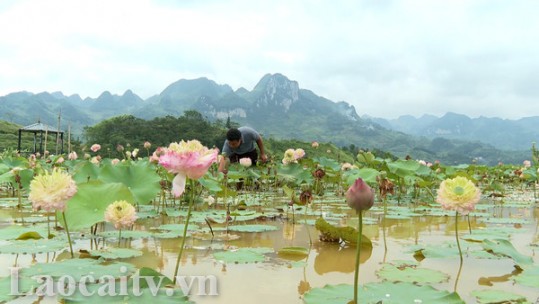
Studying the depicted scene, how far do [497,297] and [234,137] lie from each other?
576 cm

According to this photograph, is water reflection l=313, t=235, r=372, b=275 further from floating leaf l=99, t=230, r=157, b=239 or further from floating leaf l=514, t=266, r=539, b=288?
floating leaf l=99, t=230, r=157, b=239

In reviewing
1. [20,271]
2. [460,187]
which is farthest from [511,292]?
[20,271]

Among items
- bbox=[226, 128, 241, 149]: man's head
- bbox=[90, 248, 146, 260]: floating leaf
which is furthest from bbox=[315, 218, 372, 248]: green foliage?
bbox=[226, 128, 241, 149]: man's head

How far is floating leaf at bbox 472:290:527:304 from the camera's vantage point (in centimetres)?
150

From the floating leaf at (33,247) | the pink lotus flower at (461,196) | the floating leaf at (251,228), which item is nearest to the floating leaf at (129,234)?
the floating leaf at (33,247)

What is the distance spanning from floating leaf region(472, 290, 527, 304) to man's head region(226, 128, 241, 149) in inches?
217

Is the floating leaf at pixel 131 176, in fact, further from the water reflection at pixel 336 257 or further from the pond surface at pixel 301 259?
the water reflection at pixel 336 257

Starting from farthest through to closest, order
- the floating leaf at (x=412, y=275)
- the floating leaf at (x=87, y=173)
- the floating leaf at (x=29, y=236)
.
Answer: the floating leaf at (x=87, y=173)
the floating leaf at (x=29, y=236)
the floating leaf at (x=412, y=275)

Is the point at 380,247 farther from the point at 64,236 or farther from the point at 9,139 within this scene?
the point at 9,139

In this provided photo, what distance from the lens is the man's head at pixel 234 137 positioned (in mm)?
7003

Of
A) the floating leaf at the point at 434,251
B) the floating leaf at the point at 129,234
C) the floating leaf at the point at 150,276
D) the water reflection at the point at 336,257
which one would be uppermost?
the floating leaf at the point at 150,276

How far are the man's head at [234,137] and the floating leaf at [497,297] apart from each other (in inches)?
→ 217

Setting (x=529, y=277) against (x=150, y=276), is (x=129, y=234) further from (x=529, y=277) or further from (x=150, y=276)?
(x=529, y=277)

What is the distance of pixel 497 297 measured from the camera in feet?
→ 4.97
